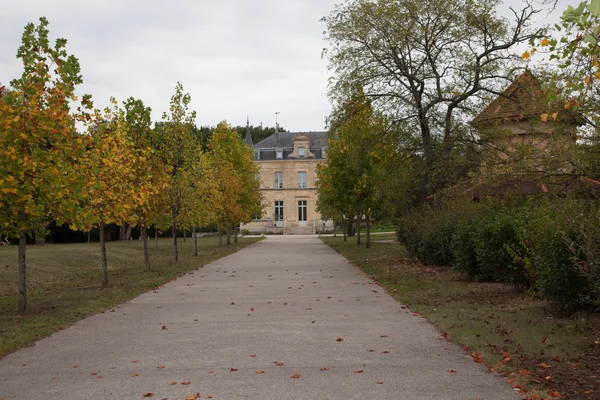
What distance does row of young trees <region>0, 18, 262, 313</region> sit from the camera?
35.9 ft

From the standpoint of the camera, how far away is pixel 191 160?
25203 millimetres

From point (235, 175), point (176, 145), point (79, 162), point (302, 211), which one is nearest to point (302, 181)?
point (302, 211)

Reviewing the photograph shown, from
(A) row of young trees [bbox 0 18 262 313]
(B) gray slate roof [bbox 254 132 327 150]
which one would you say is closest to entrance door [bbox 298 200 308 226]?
(B) gray slate roof [bbox 254 132 327 150]

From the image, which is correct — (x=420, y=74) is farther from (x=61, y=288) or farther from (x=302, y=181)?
(x=302, y=181)

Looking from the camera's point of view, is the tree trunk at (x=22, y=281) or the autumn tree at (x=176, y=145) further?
the autumn tree at (x=176, y=145)

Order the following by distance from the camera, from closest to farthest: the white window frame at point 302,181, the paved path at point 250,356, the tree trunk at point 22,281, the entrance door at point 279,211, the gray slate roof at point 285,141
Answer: the paved path at point 250,356 < the tree trunk at point 22,281 < the entrance door at point 279,211 < the white window frame at point 302,181 < the gray slate roof at point 285,141

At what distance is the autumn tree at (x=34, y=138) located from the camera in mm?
10758

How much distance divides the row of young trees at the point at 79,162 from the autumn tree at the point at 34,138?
0.02m

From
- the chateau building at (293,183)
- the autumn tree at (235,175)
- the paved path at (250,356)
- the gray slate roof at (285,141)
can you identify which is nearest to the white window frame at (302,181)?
the chateau building at (293,183)

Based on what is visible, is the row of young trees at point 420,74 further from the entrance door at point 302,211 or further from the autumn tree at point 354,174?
the entrance door at point 302,211

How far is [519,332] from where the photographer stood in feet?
27.9

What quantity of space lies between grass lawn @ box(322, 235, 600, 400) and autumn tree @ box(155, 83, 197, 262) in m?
11.6

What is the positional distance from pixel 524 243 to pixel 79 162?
32.3ft

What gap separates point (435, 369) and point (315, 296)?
6998 millimetres
